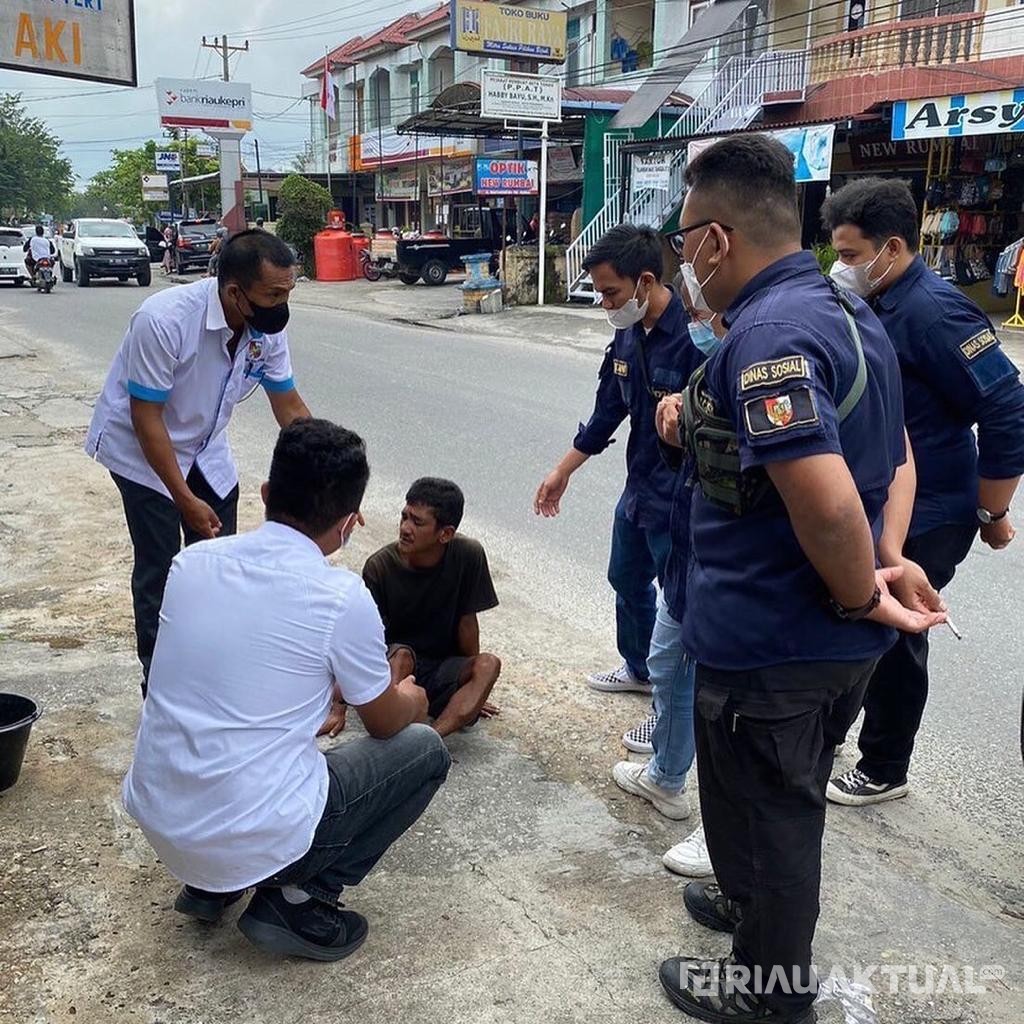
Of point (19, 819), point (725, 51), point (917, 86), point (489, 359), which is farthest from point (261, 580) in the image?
point (725, 51)

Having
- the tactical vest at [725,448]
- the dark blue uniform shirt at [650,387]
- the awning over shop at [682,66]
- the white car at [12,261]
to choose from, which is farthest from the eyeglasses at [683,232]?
the white car at [12,261]

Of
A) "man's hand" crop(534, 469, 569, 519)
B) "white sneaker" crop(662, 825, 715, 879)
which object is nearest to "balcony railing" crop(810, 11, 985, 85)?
"man's hand" crop(534, 469, 569, 519)

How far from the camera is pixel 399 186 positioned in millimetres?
38125

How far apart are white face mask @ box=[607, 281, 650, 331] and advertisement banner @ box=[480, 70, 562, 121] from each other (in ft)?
49.7

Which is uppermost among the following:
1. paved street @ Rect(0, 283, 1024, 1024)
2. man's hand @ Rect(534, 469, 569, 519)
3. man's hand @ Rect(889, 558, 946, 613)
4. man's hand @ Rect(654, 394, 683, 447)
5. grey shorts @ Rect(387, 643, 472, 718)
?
man's hand @ Rect(654, 394, 683, 447)

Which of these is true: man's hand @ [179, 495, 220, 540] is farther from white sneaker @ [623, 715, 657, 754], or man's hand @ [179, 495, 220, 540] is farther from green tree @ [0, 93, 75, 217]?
green tree @ [0, 93, 75, 217]

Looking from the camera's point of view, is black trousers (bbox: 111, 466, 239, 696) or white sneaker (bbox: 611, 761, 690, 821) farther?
black trousers (bbox: 111, 466, 239, 696)

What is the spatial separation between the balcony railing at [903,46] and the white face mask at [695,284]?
15.0 metres

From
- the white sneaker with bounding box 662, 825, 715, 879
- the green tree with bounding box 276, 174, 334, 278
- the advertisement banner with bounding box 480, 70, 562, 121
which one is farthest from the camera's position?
the green tree with bounding box 276, 174, 334, 278

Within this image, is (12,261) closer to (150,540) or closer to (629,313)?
(150,540)

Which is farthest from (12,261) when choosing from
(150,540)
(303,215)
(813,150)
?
(150,540)

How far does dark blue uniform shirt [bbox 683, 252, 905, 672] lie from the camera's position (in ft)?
5.90

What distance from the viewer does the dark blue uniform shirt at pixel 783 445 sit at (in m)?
1.80

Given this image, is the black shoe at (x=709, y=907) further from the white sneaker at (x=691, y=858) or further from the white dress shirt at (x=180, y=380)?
the white dress shirt at (x=180, y=380)
